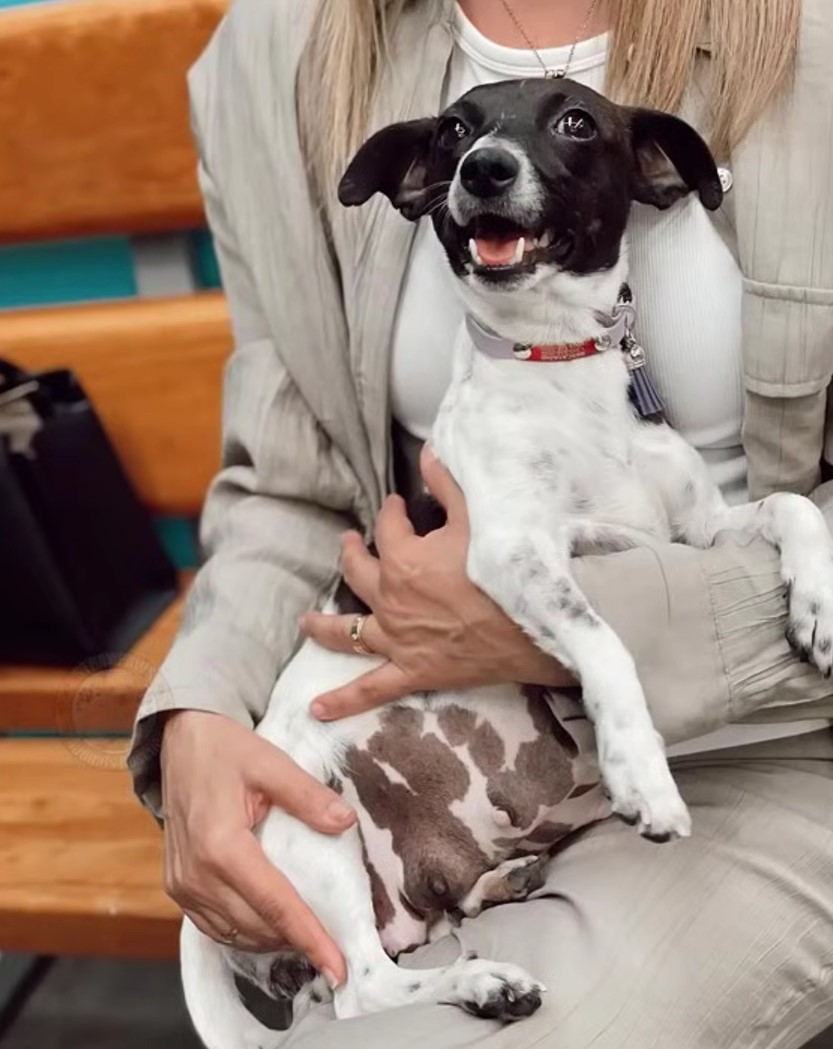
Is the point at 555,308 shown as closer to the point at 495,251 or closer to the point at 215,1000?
the point at 495,251

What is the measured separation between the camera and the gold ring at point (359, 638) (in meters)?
1.18

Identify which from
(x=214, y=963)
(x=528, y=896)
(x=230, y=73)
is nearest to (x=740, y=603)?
(x=528, y=896)

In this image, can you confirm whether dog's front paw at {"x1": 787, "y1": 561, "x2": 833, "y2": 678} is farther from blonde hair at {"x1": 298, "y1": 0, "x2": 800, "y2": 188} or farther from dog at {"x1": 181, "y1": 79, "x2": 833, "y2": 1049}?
blonde hair at {"x1": 298, "y1": 0, "x2": 800, "y2": 188}

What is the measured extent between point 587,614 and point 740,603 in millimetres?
132

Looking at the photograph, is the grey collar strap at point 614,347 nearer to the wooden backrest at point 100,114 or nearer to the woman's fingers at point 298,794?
the woman's fingers at point 298,794

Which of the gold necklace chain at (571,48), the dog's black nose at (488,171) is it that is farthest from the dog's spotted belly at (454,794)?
the gold necklace chain at (571,48)

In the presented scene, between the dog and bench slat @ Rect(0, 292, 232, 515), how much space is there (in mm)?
728

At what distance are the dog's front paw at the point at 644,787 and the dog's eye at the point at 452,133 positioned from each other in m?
0.52

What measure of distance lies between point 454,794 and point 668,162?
585mm

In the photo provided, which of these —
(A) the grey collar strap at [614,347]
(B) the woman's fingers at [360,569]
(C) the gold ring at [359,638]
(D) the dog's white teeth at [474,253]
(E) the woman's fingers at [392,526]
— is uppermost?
(D) the dog's white teeth at [474,253]

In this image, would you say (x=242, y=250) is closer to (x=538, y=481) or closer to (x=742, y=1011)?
(x=538, y=481)

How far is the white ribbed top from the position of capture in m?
1.13

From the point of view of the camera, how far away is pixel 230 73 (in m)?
1.30

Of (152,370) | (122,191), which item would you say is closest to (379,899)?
(152,370)
